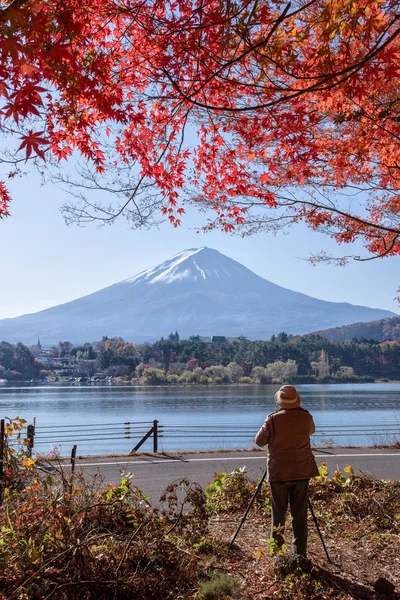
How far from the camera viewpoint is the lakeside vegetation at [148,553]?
3951 millimetres

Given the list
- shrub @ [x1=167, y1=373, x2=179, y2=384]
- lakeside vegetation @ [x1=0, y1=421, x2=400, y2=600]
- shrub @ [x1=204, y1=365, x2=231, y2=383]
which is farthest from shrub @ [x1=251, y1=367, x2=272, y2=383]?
lakeside vegetation @ [x1=0, y1=421, x2=400, y2=600]

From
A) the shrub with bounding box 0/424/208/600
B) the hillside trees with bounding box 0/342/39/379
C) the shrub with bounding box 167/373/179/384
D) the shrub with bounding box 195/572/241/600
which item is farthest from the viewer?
the hillside trees with bounding box 0/342/39/379

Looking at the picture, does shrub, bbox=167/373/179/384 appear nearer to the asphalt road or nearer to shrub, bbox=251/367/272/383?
shrub, bbox=251/367/272/383

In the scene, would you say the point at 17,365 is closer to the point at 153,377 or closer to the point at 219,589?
the point at 153,377

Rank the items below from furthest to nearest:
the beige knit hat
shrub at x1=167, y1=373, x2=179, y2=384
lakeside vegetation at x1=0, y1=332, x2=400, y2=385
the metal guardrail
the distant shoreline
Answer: shrub at x1=167, y1=373, x2=179, y2=384 → lakeside vegetation at x1=0, y1=332, x2=400, y2=385 → the distant shoreline → the metal guardrail → the beige knit hat

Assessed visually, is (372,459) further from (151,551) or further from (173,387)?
(173,387)

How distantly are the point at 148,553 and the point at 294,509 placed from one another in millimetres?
1399

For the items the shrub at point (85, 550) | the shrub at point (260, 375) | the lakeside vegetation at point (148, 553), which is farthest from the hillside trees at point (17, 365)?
the shrub at point (85, 550)

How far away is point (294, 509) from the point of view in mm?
5031

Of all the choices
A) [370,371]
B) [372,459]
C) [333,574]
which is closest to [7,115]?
[333,574]

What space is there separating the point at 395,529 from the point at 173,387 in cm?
8778

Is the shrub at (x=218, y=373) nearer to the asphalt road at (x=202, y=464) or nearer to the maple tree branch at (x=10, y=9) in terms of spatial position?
the asphalt road at (x=202, y=464)

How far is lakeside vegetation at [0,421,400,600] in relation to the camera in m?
3.95

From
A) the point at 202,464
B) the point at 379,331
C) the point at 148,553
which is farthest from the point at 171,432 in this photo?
the point at 379,331
